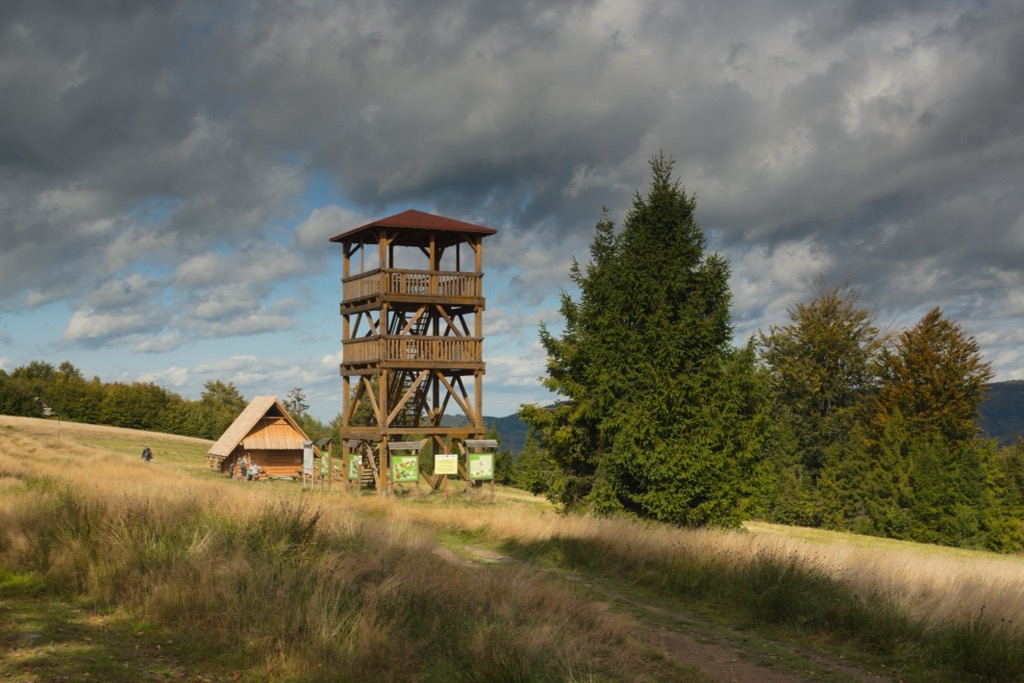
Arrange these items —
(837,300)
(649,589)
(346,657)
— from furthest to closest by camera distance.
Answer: (837,300) → (649,589) → (346,657)

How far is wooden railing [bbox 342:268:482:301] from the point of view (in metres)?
29.6

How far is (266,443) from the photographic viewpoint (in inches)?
1641

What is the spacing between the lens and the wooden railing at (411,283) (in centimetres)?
2961

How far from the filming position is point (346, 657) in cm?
791

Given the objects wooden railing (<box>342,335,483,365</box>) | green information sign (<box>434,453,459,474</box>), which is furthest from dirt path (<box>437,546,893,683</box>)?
wooden railing (<box>342,335,483,365</box>)

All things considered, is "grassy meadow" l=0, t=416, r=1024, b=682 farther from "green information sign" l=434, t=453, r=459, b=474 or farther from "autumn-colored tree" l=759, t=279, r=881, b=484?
"autumn-colored tree" l=759, t=279, r=881, b=484

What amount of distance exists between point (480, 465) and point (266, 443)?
15479 millimetres

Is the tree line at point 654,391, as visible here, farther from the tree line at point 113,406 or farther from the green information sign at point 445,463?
the tree line at point 113,406

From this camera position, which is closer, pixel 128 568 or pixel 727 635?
pixel 128 568

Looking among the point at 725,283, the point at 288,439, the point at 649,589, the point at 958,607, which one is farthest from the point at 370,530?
the point at 288,439

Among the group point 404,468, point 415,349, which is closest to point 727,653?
point 404,468

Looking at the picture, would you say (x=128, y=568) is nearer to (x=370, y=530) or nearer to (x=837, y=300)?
(x=370, y=530)

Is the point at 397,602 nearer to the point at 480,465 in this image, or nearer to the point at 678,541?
the point at 678,541

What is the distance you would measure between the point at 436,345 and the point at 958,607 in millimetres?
21242
